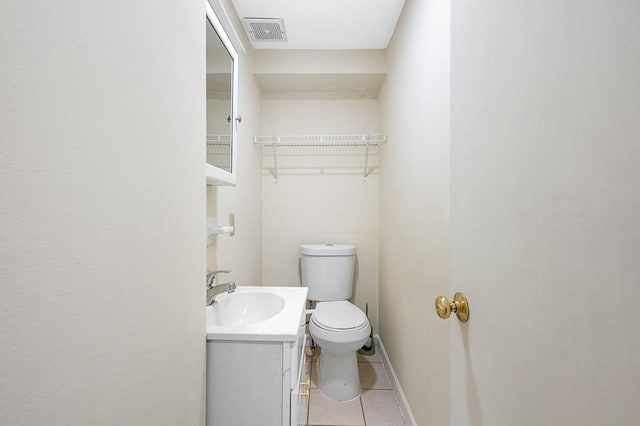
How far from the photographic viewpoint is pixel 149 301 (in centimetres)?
51

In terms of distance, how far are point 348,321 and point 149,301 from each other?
4.30 ft

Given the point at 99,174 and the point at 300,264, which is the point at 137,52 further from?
the point at 300,264

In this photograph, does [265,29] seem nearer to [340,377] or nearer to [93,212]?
[93,212]

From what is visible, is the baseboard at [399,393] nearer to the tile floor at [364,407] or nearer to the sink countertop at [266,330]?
the tile floor at [364,407]

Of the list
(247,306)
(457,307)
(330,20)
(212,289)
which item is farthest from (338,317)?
(330,20)

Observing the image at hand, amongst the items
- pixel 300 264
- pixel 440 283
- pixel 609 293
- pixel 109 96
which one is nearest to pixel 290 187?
pixel 300 264

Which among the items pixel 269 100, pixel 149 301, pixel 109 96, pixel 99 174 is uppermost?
pixel 269 100

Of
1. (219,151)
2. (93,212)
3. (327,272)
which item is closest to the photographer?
(93,212)

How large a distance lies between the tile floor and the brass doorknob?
120cm

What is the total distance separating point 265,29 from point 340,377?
87.8 inches

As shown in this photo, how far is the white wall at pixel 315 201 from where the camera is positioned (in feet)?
7.24

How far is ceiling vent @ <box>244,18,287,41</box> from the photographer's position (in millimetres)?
1607

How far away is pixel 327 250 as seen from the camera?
2.02 meters

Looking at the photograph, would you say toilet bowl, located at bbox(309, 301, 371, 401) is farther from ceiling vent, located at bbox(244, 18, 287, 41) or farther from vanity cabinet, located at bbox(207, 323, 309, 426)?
ceiling vent, located at bbox(244, 18, 287, 41)
